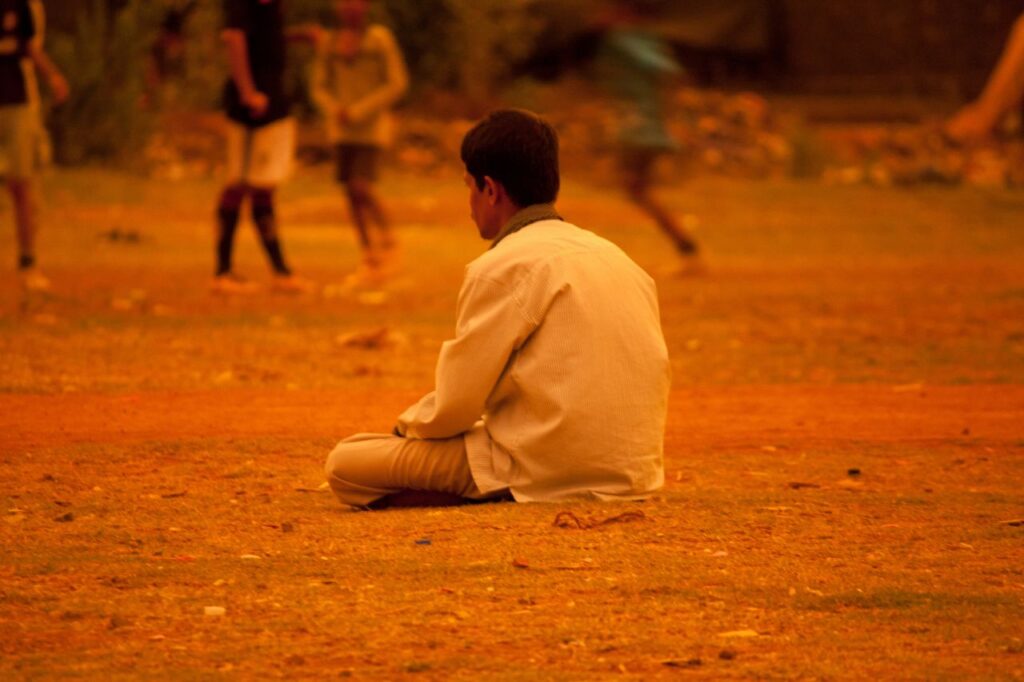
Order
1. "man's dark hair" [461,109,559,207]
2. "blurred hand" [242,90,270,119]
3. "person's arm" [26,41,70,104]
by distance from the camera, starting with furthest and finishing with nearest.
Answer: "blurred hand" [242,90,270,119], "person's arm" [26,41,70,104], "man's dark hair" [461,109,559,207]

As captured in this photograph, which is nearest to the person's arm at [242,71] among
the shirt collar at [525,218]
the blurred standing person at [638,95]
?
the blurred standing person at [638,95]

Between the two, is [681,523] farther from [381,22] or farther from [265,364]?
[381,22]

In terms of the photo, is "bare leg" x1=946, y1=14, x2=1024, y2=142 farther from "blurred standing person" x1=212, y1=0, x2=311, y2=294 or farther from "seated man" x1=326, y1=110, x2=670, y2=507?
"blurred standing person" x1=212, y1=0, x2=311, y2=294

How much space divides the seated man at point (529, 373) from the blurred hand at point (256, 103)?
588 centimetres

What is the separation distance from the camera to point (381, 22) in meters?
23.0

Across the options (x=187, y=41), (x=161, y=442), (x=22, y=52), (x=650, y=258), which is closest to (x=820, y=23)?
(x=187, y=41)

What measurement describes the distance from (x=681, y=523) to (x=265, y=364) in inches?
161

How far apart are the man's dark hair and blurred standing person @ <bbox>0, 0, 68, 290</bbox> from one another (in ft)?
20.3

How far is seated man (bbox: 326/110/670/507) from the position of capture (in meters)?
5.07

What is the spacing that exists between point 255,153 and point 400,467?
6189mm

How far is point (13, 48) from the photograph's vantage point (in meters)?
10.7

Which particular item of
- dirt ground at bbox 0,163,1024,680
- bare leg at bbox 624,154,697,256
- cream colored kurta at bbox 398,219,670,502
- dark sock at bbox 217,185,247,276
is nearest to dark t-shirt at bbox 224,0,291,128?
dark sock at bbox 217,185,247,276

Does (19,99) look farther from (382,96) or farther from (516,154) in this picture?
(516,154)

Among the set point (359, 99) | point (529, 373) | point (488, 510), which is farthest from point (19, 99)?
point (529, 373)
